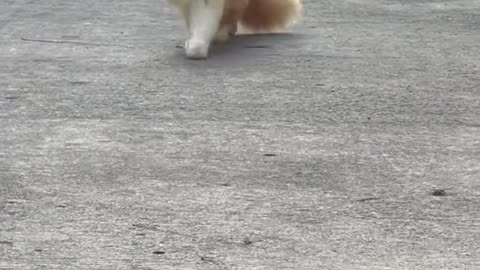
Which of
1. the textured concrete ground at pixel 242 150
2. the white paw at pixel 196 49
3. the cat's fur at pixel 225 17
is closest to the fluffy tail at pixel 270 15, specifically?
the cat's fur at pixel 225 17

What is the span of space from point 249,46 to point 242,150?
2837 millimetres

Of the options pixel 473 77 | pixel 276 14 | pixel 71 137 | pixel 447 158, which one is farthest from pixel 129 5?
pixel 447 158

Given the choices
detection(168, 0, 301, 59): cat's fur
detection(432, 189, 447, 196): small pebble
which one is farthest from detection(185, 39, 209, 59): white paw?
detection(432, 189, 447, 196): small pebble

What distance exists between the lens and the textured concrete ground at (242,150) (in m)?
4.40

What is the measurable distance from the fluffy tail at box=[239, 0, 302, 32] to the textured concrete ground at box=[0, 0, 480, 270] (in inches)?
6.4

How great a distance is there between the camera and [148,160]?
18.0 ft

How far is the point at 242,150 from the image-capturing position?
565 cm

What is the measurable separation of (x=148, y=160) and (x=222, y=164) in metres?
0.35

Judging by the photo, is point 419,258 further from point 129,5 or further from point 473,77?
point 129,5

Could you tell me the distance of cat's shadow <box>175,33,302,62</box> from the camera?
8008 millimetres

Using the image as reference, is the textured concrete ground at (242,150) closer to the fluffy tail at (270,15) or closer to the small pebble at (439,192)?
the small pebble at (439,192)

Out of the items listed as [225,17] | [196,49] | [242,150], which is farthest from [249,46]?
[242,150]

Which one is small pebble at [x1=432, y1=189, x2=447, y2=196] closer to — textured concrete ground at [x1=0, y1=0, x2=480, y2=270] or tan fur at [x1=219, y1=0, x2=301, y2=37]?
textured concrete ground at [x1=0, y1=0, x2=480, y2=270]

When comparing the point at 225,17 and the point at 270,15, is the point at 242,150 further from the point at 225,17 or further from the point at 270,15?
the point at 270,15
